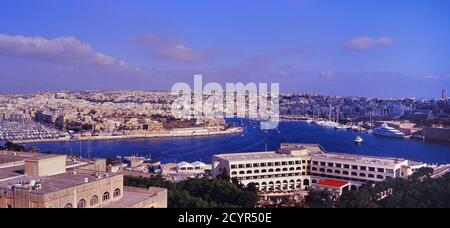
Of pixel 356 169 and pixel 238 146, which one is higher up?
pixel 356 169

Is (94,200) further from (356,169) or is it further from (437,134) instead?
(437,134)

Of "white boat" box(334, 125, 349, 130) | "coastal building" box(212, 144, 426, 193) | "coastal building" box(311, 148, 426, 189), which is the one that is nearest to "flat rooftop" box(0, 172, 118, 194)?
"coastal building" box(212, 144, 426, 193)

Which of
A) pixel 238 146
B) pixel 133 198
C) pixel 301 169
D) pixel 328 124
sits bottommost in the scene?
pixel 238 146

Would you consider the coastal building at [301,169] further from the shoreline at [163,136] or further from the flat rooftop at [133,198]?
the shoreline at [163,136]

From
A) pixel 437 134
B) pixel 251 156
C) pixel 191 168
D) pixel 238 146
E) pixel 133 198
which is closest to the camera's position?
pixel 133 198

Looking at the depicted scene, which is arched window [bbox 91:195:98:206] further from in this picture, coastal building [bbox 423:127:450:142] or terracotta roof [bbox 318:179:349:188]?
coastal building [bbox 423:127:450:142]

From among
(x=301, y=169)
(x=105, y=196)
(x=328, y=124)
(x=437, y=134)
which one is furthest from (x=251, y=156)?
(x=328, y=124)

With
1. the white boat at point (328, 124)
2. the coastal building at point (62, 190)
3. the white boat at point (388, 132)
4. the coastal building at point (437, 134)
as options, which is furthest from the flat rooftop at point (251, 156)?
the white boat at point (328, 124)
